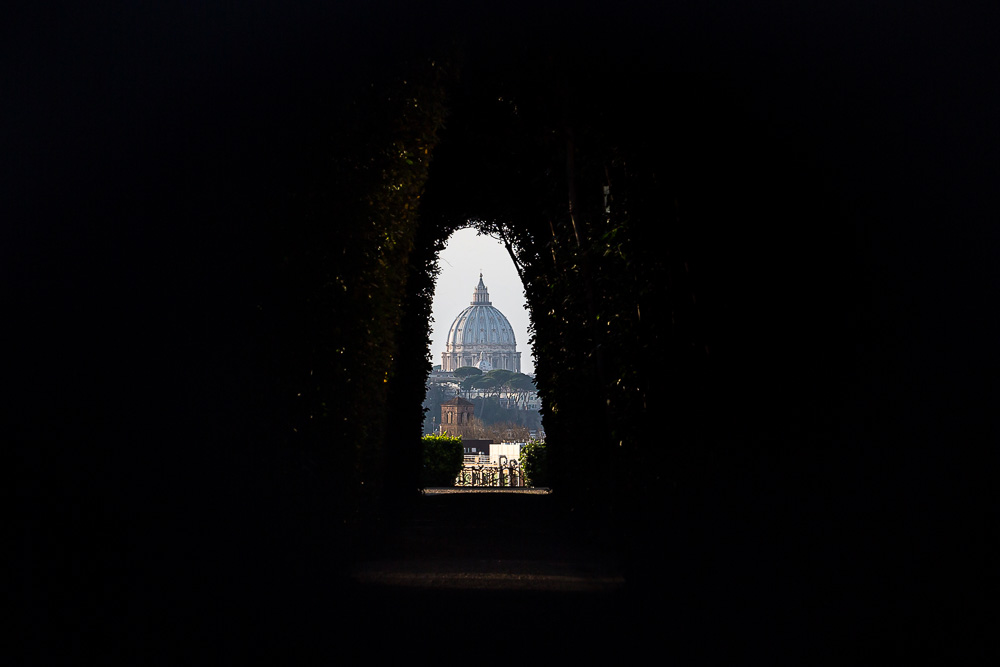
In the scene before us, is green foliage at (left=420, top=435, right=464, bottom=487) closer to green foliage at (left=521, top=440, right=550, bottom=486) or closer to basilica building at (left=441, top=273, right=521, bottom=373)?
green foliage at (left=521, top=440, right=550, bottom=486)

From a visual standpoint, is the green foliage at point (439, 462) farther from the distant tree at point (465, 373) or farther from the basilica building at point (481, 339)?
the basilica building at point (481, 339)

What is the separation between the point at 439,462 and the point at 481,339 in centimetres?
16835

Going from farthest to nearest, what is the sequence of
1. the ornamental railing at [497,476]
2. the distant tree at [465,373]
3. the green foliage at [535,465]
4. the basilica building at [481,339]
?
the basilica building at [481,339] < the distant tree at [465,373] < the ornamental railing at [497,476] < the green foliage at [535,465]

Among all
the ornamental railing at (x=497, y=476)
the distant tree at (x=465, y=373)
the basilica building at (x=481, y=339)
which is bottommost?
the ornamental railing at (x=497, y=476)

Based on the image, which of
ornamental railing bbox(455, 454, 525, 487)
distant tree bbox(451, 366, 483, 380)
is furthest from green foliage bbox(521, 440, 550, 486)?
distant tree bbox(451, 366, 483, 380)

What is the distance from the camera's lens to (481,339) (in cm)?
18550

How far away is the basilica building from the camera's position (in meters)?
183

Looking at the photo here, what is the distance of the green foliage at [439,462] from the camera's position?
16953 mm

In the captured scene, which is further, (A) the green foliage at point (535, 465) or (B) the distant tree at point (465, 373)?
(B) the distant tree at point (465, 373)

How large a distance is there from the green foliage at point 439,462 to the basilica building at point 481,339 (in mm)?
162951

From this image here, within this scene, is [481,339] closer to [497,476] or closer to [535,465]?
[497,476]

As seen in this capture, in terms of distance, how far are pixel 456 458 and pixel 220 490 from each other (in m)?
14.8

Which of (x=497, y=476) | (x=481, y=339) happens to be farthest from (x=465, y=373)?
(x=497, y=476)

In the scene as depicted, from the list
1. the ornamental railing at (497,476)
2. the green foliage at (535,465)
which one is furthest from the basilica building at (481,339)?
the green foliage at (535,465)
